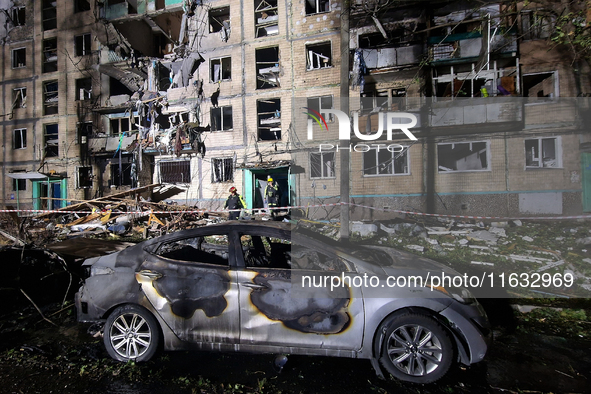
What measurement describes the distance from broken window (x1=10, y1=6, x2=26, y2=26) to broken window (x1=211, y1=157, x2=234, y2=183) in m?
18.7

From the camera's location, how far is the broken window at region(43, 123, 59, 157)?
19.2 metres

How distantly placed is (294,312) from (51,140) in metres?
24.5

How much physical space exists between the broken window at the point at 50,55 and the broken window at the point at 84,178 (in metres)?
7.96

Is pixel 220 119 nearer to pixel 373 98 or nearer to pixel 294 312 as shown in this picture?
pixel 373 98

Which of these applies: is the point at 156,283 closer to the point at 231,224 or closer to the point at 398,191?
the point at 231,224

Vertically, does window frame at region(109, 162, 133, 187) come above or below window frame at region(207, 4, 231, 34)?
below

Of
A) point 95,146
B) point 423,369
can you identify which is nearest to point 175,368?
point 423,369

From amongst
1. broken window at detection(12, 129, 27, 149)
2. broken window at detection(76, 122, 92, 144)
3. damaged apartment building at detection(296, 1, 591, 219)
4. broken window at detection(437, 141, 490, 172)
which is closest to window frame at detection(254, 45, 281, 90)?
damaged apartment building at detection(296, 1, 591, 219)

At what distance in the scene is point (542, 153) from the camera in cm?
1252

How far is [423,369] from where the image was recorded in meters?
2.59

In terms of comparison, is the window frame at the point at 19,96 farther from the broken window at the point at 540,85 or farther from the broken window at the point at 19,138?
the broken window at the point at 540,85

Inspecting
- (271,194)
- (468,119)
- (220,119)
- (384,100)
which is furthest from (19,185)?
(468,119)

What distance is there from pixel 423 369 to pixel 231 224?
7.74 feet

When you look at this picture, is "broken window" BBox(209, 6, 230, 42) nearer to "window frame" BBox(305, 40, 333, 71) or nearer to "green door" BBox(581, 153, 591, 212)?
"window frame" BBox(305, 40, 333, 71)
